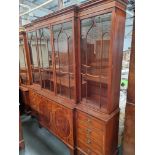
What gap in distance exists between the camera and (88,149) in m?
1.83

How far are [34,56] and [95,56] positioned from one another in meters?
1.41

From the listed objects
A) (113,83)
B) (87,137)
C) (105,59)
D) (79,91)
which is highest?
(105,59)

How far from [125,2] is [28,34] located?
6.36 feet

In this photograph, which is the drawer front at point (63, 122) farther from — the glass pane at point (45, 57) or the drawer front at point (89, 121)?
the glass pane at point (45, 57)

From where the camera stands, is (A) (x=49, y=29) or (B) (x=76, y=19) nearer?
(B) (x=76, y=19)

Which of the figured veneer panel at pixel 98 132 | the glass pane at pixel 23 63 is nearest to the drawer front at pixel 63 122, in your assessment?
the figured veneer panel at pixel 98 132

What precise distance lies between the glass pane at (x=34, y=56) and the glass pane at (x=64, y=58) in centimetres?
65

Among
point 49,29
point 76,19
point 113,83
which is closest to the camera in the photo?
point 113,83

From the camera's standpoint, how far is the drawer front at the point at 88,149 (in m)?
1.71

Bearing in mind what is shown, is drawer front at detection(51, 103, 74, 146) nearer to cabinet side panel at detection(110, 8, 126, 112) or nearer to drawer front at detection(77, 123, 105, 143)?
drawer front at detection(77, 123, 105, 143)

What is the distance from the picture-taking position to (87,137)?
1.79 meters

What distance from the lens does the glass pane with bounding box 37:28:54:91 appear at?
2193 millimetres
